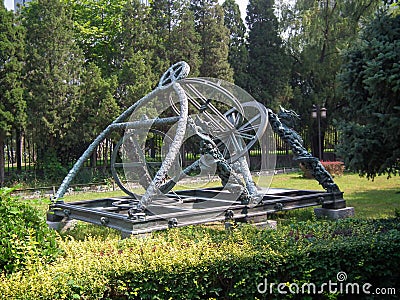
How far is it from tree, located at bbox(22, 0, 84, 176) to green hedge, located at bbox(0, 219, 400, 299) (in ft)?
41.1

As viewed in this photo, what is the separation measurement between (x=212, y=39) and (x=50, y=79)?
8.60 meters

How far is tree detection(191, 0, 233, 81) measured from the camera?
21.6 metres

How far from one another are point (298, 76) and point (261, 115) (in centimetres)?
1772

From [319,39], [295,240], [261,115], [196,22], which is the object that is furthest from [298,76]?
[295,240]

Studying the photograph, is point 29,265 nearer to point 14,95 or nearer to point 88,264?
point 88,264

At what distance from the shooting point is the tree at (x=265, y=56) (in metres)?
24.0

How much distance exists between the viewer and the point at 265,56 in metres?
24.5

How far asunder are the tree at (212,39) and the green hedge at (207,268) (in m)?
17.1

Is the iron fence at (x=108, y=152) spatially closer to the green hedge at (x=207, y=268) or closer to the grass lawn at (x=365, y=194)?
the grass lawn at (x=365, y=194)

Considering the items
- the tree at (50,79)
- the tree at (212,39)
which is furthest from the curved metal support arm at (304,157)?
the tree at (212,39)

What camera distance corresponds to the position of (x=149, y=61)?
1911cm

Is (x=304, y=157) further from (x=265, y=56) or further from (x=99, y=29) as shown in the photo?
(x=265, y=56)

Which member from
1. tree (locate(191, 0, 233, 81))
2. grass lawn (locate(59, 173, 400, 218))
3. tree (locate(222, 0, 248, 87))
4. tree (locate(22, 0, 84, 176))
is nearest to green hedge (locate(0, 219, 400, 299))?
grass lawn (locate(59, 173, 400, 218))

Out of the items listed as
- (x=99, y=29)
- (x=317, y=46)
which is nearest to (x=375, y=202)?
(x=317, y=46)
